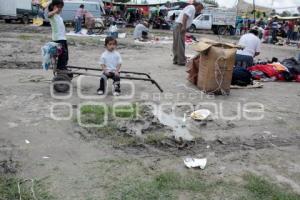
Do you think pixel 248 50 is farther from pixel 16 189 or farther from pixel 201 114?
pixel 16 189

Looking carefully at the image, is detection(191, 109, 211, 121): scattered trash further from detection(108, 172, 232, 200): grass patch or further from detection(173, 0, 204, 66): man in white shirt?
detection(173, 0, 204, 66): man in white shirt

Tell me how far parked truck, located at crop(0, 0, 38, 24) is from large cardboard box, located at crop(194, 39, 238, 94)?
25295 mm

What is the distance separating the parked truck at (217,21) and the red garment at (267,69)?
25369 millimetres

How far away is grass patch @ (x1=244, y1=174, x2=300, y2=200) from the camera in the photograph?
13.1 ft

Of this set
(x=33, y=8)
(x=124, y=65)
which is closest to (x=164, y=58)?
(x=124, y=65)

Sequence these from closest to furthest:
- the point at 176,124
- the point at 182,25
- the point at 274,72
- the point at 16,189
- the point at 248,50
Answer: the point at 16,189 → the point at 176,124 → the point at 248,50 → the point at 274,72 → the point at 182,25

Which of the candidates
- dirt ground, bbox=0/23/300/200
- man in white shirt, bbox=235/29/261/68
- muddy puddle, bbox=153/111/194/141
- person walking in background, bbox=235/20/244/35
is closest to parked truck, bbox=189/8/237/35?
person walking in background, bbox=235/20/244/35

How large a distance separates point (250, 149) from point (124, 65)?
6.72 m

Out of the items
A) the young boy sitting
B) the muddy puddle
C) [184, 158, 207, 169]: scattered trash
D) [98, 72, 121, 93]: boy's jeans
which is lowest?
[184, 158, 207, 169]: scattered trash

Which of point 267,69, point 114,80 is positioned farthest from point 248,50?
point 114,80

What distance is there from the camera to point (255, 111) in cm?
701

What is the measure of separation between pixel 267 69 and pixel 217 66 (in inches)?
123

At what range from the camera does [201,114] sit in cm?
632

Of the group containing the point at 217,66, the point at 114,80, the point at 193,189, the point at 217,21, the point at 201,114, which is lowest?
the point at 217,21
